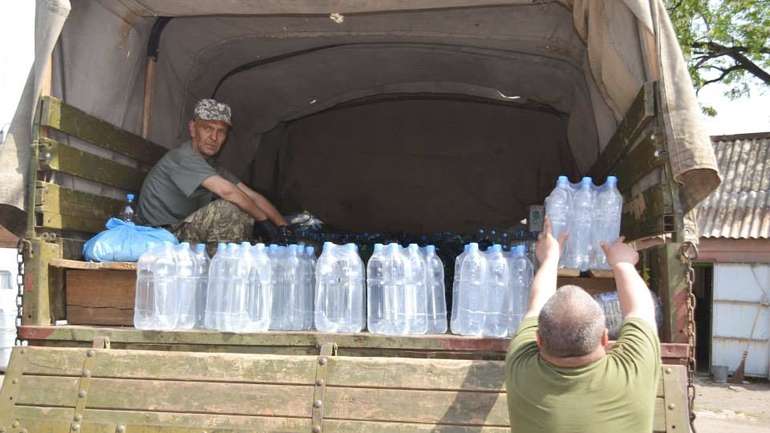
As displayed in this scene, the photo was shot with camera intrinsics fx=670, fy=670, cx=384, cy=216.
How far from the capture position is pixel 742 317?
11320mm

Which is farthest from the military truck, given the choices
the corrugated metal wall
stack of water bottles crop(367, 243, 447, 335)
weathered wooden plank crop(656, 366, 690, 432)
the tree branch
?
the tree branch

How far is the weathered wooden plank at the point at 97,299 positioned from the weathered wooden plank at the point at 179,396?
22.4 inches

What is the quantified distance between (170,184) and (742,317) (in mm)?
10200

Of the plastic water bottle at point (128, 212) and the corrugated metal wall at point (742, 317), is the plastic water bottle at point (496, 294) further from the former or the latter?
the corrugated metal wall at point (742, 317)

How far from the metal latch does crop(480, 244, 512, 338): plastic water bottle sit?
89 centimetres

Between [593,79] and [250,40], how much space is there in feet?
8.65

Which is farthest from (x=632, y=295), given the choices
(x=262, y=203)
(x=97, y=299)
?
(x=262, y=203)

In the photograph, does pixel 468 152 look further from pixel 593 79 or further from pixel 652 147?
pixel 652 147

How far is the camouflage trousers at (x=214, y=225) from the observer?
4.61 metres

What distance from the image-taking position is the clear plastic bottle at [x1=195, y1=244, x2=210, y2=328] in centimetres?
385

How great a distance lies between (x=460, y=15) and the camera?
14.9ft

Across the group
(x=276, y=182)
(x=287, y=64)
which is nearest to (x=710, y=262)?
(x=276, y=182)

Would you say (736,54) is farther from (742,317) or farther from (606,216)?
(606,216)

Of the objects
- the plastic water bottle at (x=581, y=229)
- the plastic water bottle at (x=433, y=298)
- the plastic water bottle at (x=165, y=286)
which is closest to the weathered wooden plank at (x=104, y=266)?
the plastic water bottle at (x=165, y=286)
